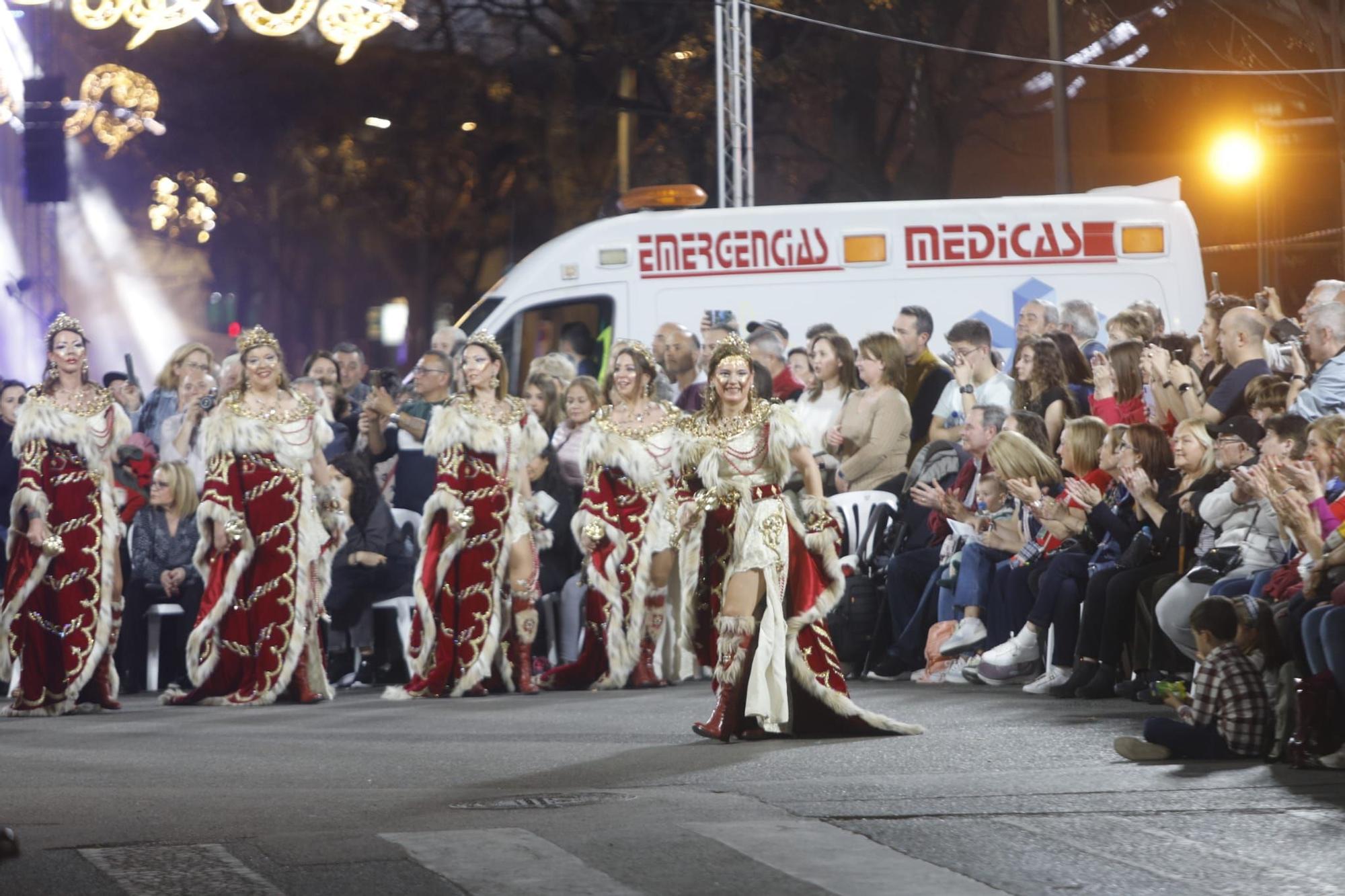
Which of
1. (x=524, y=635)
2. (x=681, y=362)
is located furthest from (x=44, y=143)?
(x=524, y=635)

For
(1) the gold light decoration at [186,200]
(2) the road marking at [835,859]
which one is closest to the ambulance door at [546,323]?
(2) the road marking at [835,859]

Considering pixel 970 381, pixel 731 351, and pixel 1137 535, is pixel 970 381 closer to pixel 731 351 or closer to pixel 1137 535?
pixel 1137 535

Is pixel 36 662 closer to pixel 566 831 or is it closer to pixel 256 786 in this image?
pixel 256 786

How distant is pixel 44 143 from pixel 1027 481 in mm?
14802

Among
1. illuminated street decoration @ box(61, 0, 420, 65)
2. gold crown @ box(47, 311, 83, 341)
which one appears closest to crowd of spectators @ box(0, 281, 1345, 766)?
gold crown @ box(47, 311, 83, 341)

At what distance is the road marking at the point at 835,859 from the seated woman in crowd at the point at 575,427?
7269mm

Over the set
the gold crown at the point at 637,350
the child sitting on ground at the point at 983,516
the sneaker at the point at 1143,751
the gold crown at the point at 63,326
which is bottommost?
the sneaker at the point at 1143,751

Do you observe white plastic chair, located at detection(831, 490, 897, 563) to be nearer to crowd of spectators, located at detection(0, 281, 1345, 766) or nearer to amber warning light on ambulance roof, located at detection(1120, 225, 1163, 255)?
crowd of spectators, located at detection(0, 281, 1345, 766)

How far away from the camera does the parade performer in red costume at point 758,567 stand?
9680 millimetres

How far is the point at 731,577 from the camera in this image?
977 centimetres

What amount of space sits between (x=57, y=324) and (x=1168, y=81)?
22422mm

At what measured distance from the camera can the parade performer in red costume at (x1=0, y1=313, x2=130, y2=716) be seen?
12.0 metres

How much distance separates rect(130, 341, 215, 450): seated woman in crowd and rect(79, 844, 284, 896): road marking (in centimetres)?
807

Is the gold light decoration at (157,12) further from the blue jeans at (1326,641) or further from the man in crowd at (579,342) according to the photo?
the blue jeans at (1326,641)
